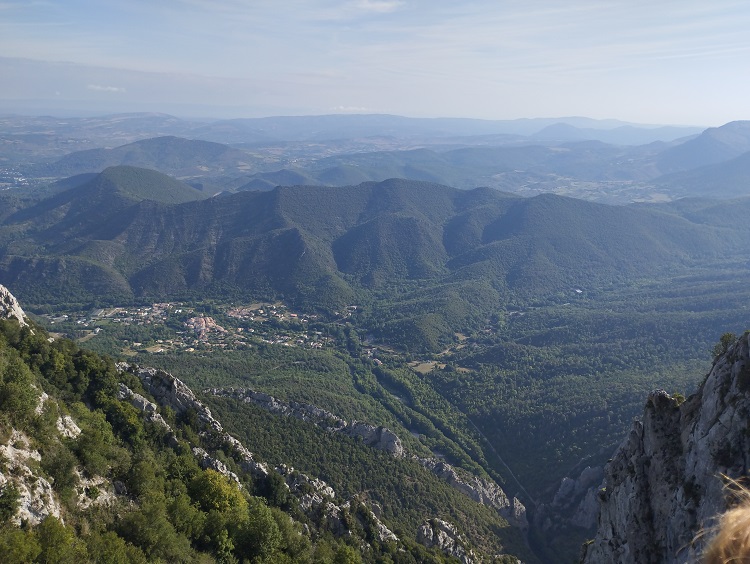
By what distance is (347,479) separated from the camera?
66125 mm

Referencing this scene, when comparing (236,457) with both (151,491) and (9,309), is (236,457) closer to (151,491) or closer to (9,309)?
(151,491)

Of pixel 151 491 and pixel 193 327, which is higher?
pixel 151 491

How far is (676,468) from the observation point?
93.0 feet

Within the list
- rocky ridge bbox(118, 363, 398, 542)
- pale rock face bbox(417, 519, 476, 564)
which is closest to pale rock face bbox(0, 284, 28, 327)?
rocky ridge bbox(118, 363, 398, 542)

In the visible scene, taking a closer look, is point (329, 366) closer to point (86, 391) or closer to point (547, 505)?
point (547, 505)

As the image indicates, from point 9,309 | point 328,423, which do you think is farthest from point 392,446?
point 9,309

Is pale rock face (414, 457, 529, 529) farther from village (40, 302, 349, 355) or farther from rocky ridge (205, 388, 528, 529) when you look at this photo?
village (40, 302, 349, 355)

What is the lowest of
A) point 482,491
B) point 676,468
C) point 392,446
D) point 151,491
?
point 482,491

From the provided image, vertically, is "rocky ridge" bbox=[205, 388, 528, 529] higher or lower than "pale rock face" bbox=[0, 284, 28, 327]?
lower

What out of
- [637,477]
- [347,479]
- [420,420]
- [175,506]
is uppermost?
[637,477]

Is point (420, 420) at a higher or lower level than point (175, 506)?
lower

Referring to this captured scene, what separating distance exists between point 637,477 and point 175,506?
89.7 feet

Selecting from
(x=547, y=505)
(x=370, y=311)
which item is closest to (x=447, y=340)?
(x=370, y=311)

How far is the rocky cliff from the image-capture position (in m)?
24.1
